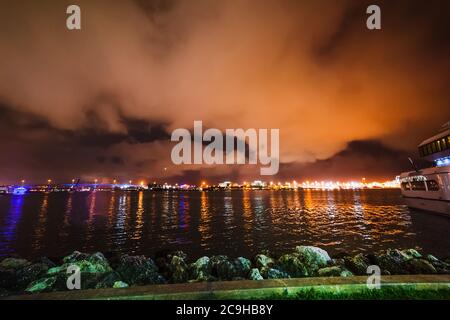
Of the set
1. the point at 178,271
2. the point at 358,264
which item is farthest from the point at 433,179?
the point at 178,271

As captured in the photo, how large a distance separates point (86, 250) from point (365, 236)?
115 ft

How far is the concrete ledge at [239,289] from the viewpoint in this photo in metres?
7.70

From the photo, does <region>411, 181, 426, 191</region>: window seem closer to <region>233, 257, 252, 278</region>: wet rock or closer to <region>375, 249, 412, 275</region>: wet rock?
<region>375, 249, 412, 275</region>: wet rock

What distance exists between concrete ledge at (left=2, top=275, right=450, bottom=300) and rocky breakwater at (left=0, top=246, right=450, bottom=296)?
5.07 meters

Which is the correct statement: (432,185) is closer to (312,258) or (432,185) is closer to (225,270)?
(312,258)

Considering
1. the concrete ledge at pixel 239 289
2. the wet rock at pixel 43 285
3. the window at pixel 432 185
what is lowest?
the wet rock at pixel 43 285

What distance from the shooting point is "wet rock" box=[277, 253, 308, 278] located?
15.3 meters

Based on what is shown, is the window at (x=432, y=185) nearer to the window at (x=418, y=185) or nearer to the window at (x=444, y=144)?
the window at (x=418, y=185)

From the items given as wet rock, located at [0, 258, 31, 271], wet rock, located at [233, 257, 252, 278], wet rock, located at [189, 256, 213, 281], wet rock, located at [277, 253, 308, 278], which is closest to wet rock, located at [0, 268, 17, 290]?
wet rock, located at [0, 258, 31, 271]

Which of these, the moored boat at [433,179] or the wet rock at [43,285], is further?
the moored boat at [433,179]

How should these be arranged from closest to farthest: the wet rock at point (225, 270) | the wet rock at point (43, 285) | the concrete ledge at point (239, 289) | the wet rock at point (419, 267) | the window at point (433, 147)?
1. the concrete ledge at point (239, 289)
2. the wet rock at point (43, 285)
3. the wet rock at point (419, 267)
4. the wet rock at point (225, 270)
5. the window at point (433, 147)

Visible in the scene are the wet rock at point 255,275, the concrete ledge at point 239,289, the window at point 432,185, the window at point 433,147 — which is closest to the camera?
the concrete ledge at point 239,289

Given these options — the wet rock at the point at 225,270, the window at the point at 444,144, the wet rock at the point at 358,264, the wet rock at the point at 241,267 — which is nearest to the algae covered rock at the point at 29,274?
the wet rock at the point at 225,270
